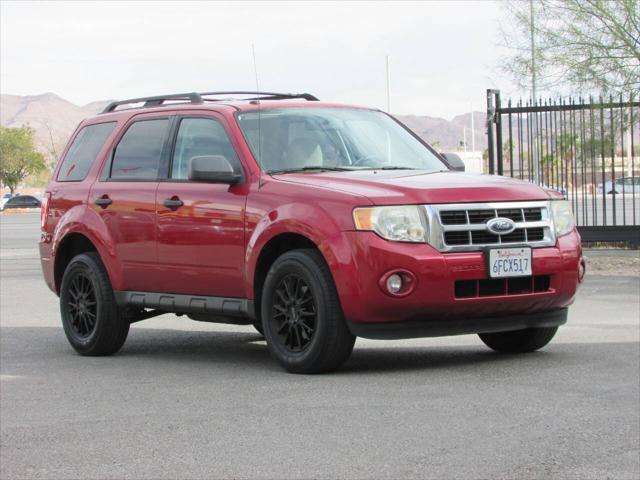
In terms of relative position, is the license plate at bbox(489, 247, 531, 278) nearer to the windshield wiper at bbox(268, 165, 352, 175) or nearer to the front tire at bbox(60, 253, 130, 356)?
the windshield wiper at bbox(268, 165, 352, 175)

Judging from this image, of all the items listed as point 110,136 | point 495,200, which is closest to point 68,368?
point 110,136

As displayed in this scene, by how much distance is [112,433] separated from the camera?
7113 mm

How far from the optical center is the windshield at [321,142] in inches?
372

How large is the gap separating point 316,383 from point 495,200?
1658mm

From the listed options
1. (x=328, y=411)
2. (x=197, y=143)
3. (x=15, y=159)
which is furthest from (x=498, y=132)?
(x=15, y=159)

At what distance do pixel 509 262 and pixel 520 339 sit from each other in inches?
55.3

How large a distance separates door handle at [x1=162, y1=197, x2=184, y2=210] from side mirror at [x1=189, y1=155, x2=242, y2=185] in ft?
1.62

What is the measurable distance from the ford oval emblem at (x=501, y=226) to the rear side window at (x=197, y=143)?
2.09 m

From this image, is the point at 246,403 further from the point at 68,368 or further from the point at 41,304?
the point at 41,304

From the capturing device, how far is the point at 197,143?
9969 mm

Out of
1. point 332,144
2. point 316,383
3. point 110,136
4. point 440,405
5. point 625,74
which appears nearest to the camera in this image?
point 440,405

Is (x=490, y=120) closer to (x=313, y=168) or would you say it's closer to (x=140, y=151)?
(x=140, y=151)

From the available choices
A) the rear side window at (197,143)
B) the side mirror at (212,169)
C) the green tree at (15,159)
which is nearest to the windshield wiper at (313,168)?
the side mirror at (212,169)

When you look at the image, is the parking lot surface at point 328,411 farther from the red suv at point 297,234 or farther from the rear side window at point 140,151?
the rear side window at point 140,151
